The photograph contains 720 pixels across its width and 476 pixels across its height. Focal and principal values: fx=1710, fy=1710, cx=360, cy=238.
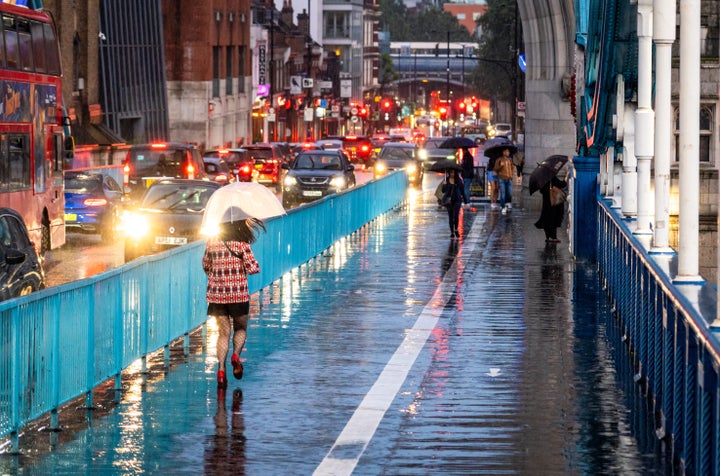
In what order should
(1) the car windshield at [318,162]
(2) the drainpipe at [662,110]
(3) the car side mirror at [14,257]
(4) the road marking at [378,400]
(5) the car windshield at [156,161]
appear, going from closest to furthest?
(4) the road marking at [378,400], (2) the drainpipe at [662,110], (3) the car side mirror at [14,257], (5) the car windshield at [156,161], (1) the car windshield at [318,162]

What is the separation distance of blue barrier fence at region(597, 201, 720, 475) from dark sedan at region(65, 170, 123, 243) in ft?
62.3

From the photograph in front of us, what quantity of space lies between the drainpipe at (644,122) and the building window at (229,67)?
268 ft

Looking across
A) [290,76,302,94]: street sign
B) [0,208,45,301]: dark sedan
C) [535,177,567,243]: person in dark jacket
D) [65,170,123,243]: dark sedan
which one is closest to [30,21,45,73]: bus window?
[65,170,123,243]: dark sedan

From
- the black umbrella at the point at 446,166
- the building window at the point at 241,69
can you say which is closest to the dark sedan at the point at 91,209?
the black umbrella at the point at 446,166

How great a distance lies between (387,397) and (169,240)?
12.9 metres

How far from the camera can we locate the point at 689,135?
13.2 meters

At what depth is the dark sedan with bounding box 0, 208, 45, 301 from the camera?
17.8 metres

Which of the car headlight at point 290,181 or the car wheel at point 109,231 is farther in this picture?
the car headlight at point 290,181

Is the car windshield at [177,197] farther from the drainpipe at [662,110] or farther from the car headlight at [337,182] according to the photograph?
the car headlight at [337,182]

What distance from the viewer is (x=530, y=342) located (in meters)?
18.9

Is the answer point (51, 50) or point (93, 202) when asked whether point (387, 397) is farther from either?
point (93, 202)

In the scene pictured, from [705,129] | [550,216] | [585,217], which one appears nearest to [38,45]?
[585,217]

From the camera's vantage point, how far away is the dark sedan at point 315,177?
49781 mm

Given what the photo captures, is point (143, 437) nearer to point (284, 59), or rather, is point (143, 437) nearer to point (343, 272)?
point (343, 272)
